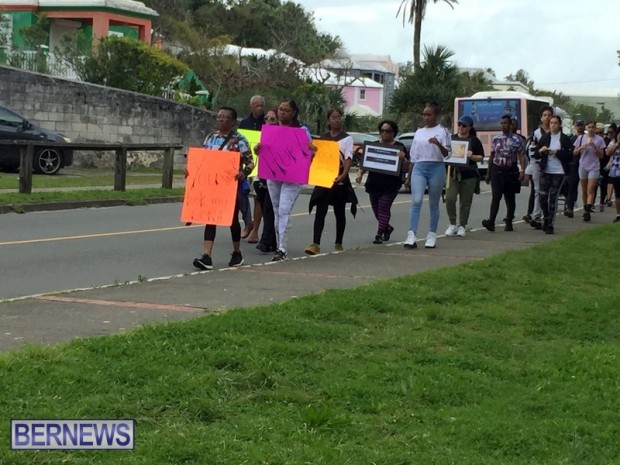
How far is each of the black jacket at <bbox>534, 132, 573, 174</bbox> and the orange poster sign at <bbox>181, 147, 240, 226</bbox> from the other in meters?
6.74

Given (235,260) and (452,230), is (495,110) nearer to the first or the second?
(452,230)

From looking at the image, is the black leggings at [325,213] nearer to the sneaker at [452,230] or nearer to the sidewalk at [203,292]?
the sidewalk at [203,292]

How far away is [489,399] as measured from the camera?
622 centimetres

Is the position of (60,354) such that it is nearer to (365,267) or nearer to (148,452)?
(148,452)

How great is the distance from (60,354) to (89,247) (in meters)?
7.67

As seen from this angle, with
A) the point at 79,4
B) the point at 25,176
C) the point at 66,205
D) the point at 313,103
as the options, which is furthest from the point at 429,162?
the point at 313,103

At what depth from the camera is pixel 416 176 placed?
14.3 metres

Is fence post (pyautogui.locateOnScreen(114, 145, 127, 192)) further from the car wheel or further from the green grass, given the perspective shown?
the green grass

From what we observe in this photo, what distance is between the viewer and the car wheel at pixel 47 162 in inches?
1064

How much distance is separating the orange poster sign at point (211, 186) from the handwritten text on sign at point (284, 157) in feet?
3.39

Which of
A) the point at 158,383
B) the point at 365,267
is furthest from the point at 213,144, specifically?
the point at 158,383

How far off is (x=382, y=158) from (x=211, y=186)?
3381mm

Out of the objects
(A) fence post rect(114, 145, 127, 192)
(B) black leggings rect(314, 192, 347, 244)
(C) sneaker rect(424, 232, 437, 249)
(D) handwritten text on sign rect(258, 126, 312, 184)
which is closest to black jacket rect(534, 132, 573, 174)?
(C) sneaker rect(424, 232, 437, 249)

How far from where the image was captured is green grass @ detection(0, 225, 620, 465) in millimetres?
5211
